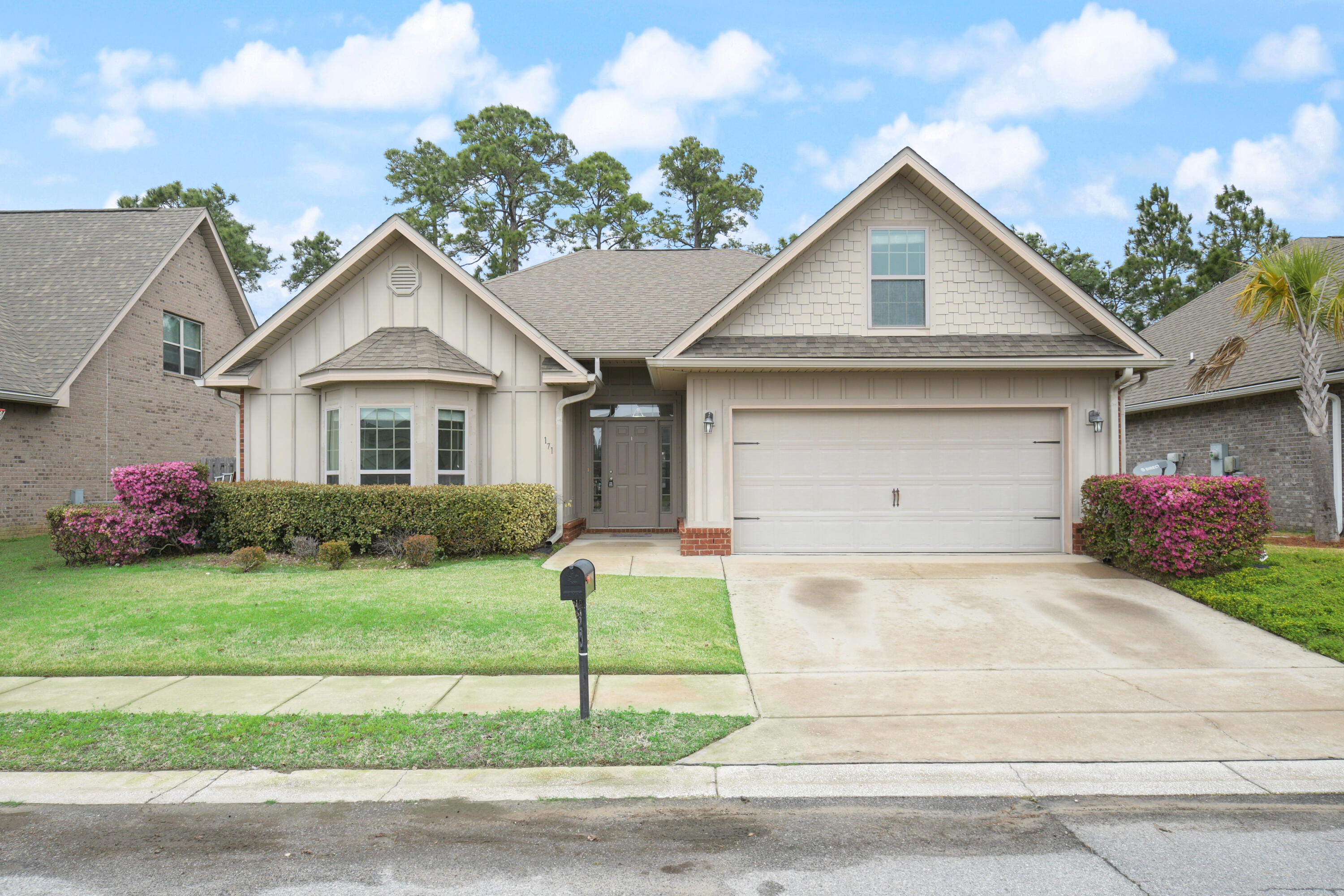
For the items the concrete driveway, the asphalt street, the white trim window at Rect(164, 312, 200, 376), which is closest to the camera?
the asphalt street

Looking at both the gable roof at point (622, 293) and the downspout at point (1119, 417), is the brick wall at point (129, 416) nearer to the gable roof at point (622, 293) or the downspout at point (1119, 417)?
the gable roof at point (622, 293)

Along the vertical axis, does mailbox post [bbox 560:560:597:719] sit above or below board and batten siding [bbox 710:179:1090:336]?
below

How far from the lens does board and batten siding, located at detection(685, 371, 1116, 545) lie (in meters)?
11.9

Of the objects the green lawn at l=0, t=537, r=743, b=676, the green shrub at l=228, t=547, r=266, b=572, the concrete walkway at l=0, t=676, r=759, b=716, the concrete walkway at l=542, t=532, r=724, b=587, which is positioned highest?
the green shrub at l=228, t=547, r=266, b=572

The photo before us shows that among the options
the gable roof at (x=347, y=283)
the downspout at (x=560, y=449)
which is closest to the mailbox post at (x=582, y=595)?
the downspout at (x=560, y=449)

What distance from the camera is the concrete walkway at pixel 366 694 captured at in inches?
220

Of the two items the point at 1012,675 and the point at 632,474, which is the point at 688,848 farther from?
the point at 632,474

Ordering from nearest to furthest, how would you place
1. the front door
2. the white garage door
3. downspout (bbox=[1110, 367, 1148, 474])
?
1. downspout (bbox=[1110, 367, 1148, 474])
2. the white garage door
3. the front door

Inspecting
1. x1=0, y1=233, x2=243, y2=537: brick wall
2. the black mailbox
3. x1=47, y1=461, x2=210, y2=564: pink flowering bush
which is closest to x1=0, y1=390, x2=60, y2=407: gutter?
x1=0, y1=233, x2=243, y2=537: brick wall

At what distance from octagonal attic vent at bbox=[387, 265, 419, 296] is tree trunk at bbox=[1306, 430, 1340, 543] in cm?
1475

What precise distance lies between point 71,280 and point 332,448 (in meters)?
10.0

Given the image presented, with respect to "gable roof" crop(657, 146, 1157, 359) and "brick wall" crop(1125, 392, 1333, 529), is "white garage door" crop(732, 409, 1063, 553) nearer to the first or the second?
"gable roof" crop(657, 146, 1157, 359)

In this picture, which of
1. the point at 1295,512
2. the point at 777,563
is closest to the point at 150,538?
the point at 777,563

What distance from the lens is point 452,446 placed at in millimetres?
12891
